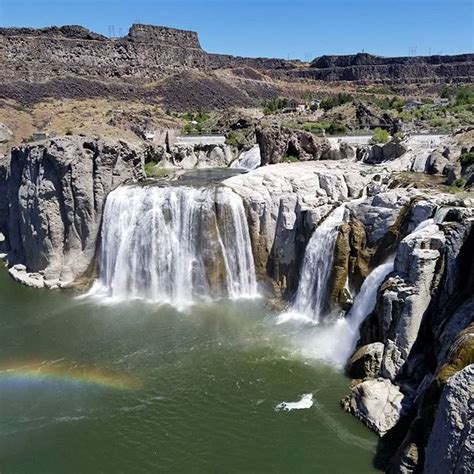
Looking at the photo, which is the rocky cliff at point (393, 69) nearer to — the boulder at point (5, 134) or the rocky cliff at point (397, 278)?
the boulder at point (5, 134)

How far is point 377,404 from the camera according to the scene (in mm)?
16297

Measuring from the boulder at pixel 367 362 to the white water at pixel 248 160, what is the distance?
23823 millimetres

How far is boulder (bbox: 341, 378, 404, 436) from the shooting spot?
15.7 metres

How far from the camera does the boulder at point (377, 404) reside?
618 inches

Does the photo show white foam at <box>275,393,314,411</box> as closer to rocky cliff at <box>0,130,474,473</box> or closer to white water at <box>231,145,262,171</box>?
rocky cliff at <box>0,130,474,473</box>

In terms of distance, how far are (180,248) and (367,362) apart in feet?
41.0

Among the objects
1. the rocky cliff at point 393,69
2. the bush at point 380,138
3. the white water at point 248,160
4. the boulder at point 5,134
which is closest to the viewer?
the bush at point 380,138

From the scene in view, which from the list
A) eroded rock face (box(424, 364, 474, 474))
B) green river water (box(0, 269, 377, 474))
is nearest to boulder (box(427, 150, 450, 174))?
green river water (box(0, 269, 377, 474))

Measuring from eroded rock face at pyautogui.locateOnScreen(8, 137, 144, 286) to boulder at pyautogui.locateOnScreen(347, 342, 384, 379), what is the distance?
16.6m

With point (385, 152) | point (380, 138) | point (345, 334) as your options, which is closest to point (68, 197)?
point (345, 334)

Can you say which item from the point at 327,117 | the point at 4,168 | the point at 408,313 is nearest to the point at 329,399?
the point at 408,313

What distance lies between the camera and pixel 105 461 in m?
15.4

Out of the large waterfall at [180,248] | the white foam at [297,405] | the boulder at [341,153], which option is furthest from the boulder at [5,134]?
the white foam at [297,405]

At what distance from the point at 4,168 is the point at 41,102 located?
3968 centimetres
